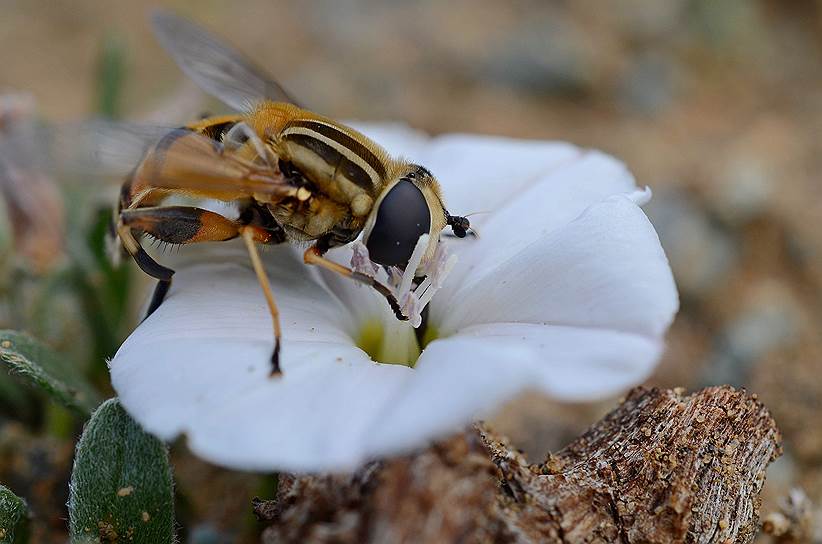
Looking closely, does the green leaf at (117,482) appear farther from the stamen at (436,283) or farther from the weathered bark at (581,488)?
the stamen at (436,283)

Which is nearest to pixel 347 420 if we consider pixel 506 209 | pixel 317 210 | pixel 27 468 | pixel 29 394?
pixel 317 210

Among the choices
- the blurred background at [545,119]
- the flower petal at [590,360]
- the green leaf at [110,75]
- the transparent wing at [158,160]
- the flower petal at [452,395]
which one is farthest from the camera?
the green leaf at [110,75]

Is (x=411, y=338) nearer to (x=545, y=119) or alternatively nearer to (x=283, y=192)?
(x=283, y=192)

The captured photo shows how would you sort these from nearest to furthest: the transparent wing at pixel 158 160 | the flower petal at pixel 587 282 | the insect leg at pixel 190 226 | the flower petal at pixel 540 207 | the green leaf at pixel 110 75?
1. the flower petal at pixel 587 282
2. the transparent wing at pixel 158 160
3. the insect leg at pixel 190 226
4. the flower petal at pixel 540 207
5. the green leaf at pixel 110 75

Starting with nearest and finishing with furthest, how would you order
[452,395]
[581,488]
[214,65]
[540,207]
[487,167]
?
[452,395] → [581,488] → [540,207] → [214,65] → [487,167]

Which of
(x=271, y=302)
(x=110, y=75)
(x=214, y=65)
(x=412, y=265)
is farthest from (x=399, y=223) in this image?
(x=110, y=75)

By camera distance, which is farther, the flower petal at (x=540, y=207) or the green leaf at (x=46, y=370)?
the flower petal at (x=540, y=207)

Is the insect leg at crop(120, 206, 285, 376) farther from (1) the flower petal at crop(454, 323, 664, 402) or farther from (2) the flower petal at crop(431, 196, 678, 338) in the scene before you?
(1) the flower petal at crop(454, 323, 664, 402)

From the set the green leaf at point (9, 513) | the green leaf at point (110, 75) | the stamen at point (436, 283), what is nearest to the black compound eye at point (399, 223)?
the stamen at point (436, 283)
